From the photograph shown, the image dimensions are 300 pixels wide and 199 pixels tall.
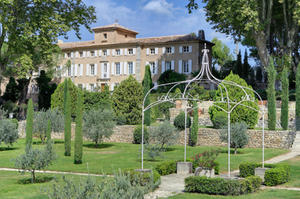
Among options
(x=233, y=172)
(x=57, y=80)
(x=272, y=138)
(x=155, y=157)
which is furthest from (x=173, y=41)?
Result: (x=233, y=172)

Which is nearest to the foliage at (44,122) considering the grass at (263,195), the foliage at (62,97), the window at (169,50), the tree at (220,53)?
the foliage at (62,97)

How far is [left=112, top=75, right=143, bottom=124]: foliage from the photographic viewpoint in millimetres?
30469

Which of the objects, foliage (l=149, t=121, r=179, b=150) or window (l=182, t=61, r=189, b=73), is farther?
window (l=182, t=61, r=189, b=73)

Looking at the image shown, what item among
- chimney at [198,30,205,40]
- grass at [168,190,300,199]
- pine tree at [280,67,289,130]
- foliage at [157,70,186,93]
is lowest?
grass at [168,190,300,199]

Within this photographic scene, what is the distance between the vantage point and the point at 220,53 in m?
57.1

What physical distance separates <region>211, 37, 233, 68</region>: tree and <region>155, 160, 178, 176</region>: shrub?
44458 mm

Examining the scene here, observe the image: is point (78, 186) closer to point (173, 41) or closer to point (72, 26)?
point (72, 26)

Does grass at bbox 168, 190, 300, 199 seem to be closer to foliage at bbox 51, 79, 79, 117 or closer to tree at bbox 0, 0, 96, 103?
tree at bbox 0, 0, 96, 103

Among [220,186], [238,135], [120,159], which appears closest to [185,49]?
[238,135]

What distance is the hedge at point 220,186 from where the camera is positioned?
10.3 m

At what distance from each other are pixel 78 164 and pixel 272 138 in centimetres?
1191

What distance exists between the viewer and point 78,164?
17.4m

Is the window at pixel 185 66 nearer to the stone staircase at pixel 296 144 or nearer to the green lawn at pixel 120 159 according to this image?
the stone staircase at pixel 296 144

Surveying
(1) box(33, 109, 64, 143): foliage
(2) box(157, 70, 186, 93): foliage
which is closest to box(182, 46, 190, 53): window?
(2) box(157, 70, 186, 93): foliage
